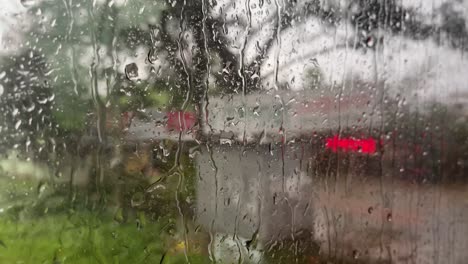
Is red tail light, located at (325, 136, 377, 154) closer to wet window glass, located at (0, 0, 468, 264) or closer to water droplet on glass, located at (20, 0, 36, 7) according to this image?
wet window glass, located at (0, 0, 468, 264)

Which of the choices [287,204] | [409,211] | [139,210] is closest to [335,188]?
[287,204]

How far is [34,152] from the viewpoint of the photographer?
0.94 meters

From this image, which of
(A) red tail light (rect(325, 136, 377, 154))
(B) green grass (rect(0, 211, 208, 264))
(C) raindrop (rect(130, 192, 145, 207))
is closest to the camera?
(B) green grass (rect(0, 211, 208, 264))

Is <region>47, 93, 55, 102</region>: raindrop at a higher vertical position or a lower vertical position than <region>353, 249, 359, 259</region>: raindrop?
higher

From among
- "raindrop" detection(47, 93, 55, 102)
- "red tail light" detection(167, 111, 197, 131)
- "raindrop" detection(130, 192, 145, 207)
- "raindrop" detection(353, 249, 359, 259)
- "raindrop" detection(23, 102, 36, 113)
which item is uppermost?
"raindrop" detection(47, 93, 55, 102)

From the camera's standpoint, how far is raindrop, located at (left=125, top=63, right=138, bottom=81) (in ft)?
3.56

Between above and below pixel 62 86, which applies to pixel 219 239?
below

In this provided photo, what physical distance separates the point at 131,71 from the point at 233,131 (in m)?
0.31

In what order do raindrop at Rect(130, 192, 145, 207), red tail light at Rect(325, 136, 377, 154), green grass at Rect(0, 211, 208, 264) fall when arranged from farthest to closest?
red tail light at Rect(325, 136, 377, 154)
raindrop at Rect(130, 192, 145, 207)
green grass at Rect(0, 211, 208, 264)

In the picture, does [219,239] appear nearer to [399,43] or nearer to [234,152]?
[234,152]

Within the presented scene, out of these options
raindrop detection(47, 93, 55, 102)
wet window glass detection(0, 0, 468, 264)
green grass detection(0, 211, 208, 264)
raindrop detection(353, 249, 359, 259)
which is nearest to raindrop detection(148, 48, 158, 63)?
wet window glass detection(0, 0, 468, 264)

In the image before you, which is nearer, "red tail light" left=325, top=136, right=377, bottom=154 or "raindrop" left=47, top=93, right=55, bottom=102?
"raindrop" left=47, top=93, right=55, bottom=102

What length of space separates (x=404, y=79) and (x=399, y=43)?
0.36ft

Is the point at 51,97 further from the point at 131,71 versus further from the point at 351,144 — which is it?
the point at 351,144
